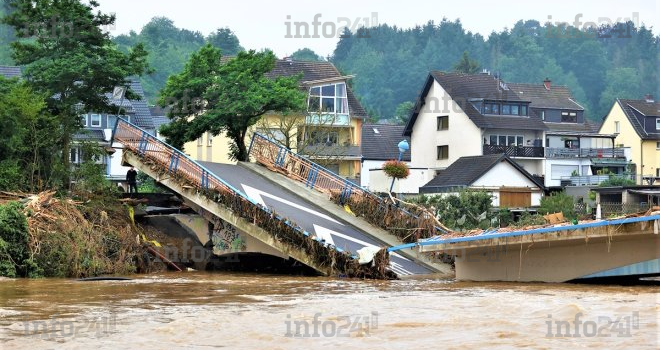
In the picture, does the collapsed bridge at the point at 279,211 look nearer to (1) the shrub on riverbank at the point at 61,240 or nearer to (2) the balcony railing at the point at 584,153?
(1) the shrub on riverbank at the point at 61,240

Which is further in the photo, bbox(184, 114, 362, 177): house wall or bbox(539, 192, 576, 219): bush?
bbox(184, 114, 362, 177): house wall

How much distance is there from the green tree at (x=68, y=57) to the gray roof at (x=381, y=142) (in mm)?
56079

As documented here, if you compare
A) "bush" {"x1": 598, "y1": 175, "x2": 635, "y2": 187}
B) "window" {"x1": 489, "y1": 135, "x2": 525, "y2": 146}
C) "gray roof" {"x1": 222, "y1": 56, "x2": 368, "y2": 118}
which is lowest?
"bush" {"x1": 598, "y1": 175, "x2": 635, "y2": 187}

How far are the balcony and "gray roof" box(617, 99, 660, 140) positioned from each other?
1605 centimetres

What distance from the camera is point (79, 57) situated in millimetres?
37344

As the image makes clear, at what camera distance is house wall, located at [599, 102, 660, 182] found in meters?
96.8

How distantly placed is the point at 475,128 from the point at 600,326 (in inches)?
2599

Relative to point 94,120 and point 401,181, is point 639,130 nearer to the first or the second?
point 401,181

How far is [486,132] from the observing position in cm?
8450

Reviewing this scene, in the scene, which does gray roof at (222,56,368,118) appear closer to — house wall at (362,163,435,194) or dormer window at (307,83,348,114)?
dormer window at (307,83,348,114)

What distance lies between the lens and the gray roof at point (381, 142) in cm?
9575

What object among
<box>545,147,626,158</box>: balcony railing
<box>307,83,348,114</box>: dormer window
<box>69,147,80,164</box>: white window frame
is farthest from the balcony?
<box>69,147,80,164</box>: white window frame

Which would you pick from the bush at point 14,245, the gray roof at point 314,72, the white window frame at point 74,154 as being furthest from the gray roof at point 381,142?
the bush at point 14,245

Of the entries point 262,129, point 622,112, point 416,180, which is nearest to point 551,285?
point 262,129
